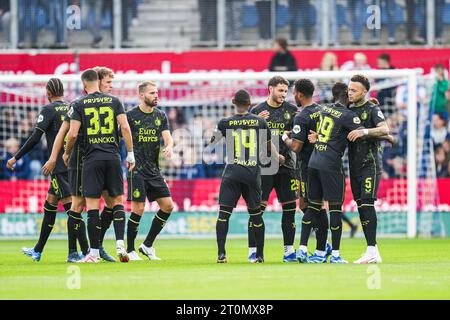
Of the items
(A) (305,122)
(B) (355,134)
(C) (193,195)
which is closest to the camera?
(B) (355,134)

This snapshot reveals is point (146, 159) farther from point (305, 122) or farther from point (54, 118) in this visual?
point (305, 122)

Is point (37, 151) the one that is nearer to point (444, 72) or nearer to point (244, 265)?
point (444, 72)

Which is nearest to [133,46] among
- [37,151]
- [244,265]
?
[37,151]

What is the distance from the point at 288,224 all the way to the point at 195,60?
10263 millimetres

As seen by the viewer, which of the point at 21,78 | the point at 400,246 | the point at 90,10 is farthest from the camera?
the point at 90,10

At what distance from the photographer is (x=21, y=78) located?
A: 20578 millimetres

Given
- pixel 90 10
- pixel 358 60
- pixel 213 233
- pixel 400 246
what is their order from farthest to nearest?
pixel 90 10 < pixel 358 60 < pixel 213 233 < pixel 400 246

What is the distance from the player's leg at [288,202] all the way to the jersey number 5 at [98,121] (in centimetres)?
225

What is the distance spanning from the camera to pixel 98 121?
13984 millimetres

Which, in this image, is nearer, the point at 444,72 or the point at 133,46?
the point at 444,72

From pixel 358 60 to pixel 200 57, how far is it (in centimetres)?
333

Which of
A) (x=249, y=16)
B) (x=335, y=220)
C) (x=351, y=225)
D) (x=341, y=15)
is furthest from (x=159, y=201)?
(x=341, y=15)

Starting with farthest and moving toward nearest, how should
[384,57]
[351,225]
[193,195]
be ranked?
[384,57] < [193,195] < [351,225]

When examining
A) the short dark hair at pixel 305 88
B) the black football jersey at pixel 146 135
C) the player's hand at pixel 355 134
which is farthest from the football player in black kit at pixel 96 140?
the player's hand at pixel 355 134
